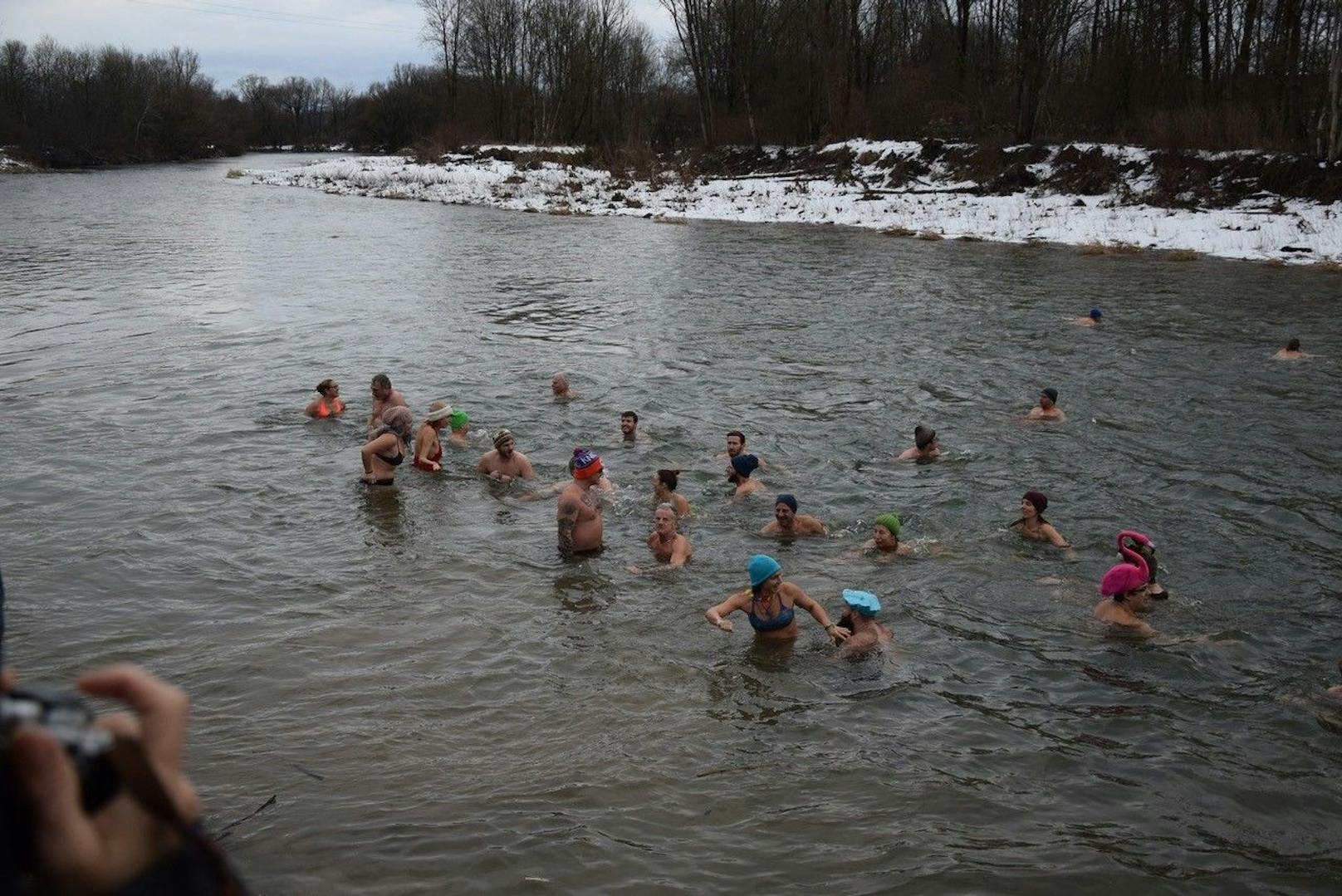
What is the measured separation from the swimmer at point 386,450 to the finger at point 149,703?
1006 centimetres

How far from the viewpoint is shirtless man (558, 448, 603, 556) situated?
9.80 meters

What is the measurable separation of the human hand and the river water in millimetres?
3774

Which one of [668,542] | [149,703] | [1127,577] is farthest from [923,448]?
[149,703]

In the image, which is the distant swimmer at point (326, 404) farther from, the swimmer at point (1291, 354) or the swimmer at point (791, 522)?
the swimmer at point (1291, 354)

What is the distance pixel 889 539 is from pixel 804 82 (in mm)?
51086

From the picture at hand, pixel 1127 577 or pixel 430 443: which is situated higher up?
pixel 430 443

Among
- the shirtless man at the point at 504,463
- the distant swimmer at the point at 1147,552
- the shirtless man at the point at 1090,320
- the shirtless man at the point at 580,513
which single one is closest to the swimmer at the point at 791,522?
the shirtless man at the point at 580,513

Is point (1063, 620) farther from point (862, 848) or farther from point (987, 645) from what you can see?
point (862, 848)

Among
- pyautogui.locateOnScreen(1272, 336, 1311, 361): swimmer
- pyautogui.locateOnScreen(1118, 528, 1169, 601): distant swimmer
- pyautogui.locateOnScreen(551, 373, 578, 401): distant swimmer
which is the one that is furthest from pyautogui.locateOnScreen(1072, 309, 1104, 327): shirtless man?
pyautogui.locateOnScreen(1118, 528, 1169, 601): distant swimmer

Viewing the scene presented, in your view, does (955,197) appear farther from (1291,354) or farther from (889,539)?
(889,539)

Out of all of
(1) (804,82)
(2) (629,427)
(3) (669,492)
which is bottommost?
(3) (669,492)

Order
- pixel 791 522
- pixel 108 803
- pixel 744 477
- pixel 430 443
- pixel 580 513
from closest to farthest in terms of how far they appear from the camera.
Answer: pixel 108 803, pixel 580 513, pixel 791 522, pixel 744 477, pixel 430 443

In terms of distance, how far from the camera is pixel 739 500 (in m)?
11.5

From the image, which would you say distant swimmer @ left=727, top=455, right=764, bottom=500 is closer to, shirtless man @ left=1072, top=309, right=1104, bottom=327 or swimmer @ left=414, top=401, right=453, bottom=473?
swimmer @ left=414, top=401, right=453, bottom=473
